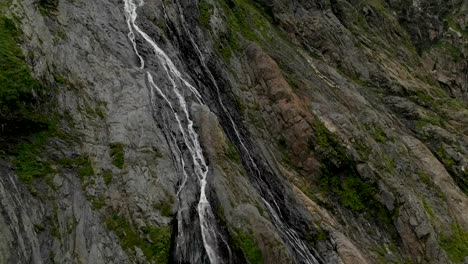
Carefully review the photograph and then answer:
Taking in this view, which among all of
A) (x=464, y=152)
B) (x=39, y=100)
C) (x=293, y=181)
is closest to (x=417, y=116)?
(x=464, y=152)

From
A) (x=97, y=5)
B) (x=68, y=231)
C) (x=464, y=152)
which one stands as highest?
(x=464, y=152)

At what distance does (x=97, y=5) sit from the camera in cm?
3272

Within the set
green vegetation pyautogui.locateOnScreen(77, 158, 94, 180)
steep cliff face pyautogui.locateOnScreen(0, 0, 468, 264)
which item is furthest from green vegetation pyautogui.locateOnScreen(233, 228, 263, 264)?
green vegetation pyautogui.locateOnScreen(77, 158, 94, 180)

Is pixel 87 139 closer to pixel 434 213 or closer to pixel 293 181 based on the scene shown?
pixel 293 181

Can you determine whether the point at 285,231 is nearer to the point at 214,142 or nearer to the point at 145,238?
the point at 214,142

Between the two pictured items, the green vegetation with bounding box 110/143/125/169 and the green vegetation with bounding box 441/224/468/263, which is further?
the green vegetation with bounding box 441/224/468/263

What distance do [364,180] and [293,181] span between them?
5298 mm

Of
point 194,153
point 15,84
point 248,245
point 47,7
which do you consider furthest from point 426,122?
point 15,84

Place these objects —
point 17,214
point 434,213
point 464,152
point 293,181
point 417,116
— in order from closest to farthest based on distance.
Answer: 1. point 17,214
2. point 293,181
3. point 434,213
4. point 464,152
5. point 417,116

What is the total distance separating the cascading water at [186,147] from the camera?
21.7 m

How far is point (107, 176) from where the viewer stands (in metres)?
22.6

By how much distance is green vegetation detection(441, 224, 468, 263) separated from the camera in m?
31.4

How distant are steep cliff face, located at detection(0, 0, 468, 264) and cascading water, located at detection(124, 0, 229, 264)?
94 millimetres

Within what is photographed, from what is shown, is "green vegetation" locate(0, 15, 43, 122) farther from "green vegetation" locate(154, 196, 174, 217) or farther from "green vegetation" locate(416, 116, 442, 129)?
"green vegetation" locate(416, 116, 442, 129)
